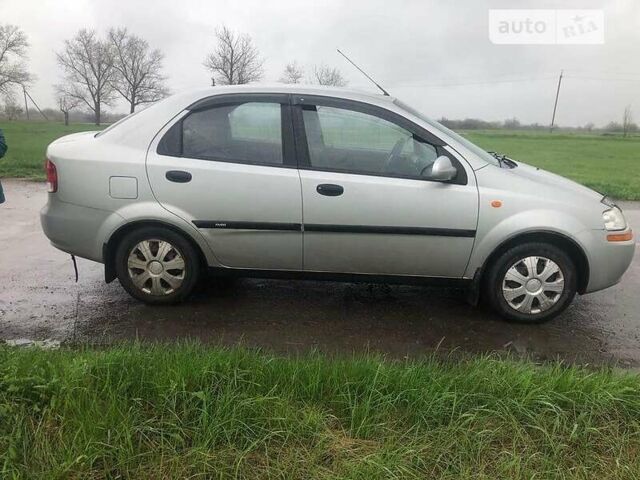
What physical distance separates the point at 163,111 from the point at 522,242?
2854 millimetres

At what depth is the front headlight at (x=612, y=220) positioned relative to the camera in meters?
3.91

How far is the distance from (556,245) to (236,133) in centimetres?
Answer: 251

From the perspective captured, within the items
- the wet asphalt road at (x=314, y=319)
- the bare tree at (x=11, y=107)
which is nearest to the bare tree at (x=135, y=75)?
the bare tree at (x=11, y=107)

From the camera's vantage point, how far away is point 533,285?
12.9ft

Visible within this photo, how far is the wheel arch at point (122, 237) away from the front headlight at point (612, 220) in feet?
9.83

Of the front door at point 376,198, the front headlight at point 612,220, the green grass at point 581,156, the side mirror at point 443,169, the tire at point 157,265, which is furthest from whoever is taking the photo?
the green grass at point 581,156

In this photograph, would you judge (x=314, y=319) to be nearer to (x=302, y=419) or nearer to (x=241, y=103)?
(x=302, y=419)

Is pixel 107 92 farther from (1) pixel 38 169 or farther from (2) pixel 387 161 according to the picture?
(2) pixel 387 161

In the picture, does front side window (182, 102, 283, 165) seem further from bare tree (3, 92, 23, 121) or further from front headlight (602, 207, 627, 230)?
bare tree (3, 92, 23, 121)

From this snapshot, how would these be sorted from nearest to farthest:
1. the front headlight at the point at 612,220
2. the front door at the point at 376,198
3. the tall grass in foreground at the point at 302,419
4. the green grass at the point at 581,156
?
the tall grass in foreground at the point at 302,419
the front door at the point at 376,198
the front headlight at the point at 612,220
the green grass at the point at 581,156

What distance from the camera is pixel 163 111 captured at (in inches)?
160

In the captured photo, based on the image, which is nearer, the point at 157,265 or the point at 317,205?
the point at 317,205

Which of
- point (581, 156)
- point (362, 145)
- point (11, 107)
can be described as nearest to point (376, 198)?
point (362, 145)

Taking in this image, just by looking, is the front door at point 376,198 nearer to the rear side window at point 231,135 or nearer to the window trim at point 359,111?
the window trim at point 359,111
